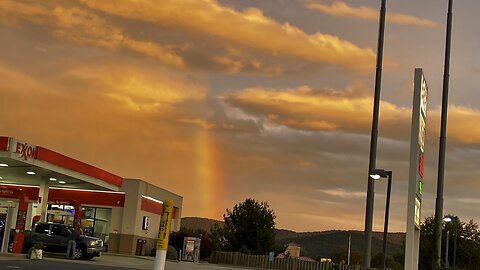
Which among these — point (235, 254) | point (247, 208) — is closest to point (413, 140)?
point (235, 254)

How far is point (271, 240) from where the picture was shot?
255ft

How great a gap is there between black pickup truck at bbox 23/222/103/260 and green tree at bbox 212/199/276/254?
36.1 m

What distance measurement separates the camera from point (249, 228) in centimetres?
7888

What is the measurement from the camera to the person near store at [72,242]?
136 feet

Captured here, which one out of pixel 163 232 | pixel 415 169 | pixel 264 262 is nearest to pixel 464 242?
pixel 264 262

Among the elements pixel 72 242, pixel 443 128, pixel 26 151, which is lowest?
pixel 72 242

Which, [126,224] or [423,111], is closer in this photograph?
[423,111]

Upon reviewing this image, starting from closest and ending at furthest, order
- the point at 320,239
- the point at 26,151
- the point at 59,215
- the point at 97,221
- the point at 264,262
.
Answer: the point at 26,151
the point at 59,215
the point at 97,221
the point at 264,262
the point at 320,239

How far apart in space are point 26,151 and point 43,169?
4907 mm

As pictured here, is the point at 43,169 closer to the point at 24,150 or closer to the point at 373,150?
the point at 24,150

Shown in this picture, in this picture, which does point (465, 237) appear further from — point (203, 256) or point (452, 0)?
point (452, 0)

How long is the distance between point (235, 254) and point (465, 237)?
74.7 feet

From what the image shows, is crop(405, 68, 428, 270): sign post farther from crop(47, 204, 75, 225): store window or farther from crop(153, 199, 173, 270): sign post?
crop(47, 204, 75, 225): store window

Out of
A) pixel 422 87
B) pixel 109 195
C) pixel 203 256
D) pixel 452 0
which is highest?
pixel 452 0
